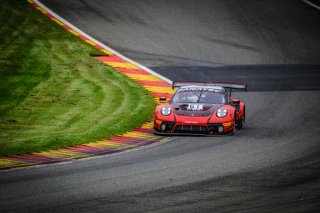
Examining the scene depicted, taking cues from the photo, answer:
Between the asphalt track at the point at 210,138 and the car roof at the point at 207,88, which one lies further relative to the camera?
the car roof at the point at 207,88

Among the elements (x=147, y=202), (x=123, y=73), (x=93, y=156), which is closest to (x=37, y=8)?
(x=123, y=73)

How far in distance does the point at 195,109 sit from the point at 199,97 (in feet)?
2.56

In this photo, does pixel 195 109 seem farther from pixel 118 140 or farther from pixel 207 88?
pixel 118 140

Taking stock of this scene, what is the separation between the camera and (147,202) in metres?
9.87

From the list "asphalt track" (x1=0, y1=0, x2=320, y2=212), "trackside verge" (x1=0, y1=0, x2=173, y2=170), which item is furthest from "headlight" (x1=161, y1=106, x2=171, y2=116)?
"asphalt track" (x1=0, y1=0, x2=320, y2=212)

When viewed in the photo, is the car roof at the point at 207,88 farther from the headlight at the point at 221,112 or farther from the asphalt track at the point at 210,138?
the headlight at the point at 221,112

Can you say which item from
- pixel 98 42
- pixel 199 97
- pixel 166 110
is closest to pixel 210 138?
pixel 166 110

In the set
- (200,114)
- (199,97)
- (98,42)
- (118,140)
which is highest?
(98,42)

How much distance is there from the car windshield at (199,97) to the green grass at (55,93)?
3.73 feet

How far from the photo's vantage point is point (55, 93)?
20.3 meters

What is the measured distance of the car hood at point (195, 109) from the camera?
1611 cm

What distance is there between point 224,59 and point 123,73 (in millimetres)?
3821

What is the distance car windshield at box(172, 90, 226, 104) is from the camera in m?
16.9

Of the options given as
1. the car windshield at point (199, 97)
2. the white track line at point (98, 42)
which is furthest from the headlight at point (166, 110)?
the white track line at point (98, 42)
